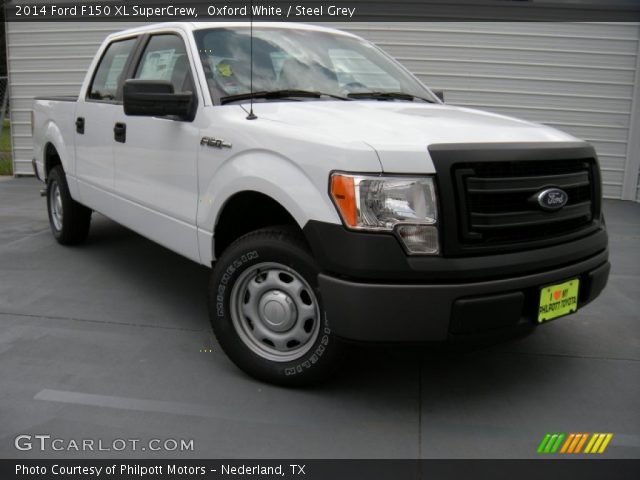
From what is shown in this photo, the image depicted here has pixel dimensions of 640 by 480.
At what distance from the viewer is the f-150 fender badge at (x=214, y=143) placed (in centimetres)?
338

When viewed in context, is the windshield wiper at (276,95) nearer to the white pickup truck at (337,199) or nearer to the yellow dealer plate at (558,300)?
the white pickup truck at (337,199)

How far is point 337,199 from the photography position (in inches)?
107

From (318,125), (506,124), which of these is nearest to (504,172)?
(506,124)

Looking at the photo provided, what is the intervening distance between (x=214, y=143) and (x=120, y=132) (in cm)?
136

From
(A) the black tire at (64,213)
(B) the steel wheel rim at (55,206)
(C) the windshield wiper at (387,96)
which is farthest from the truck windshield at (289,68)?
(B) the steel wheel rim at (55,206)

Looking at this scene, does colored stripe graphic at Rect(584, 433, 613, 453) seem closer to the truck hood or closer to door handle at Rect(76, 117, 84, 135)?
the truck hood

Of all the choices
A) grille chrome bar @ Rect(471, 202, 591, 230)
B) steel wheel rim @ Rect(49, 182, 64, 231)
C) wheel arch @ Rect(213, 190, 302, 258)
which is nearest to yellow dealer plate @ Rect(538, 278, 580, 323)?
grille chrome bar @ Rect(471, 202, 591, 230)

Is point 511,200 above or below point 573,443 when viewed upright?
above

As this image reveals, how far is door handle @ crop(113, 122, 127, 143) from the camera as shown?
446 cm

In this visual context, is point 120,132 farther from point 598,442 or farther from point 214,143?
point 598,442

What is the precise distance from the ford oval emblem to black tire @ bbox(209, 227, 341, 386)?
109cm

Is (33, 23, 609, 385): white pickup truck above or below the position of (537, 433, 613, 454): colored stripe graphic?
above

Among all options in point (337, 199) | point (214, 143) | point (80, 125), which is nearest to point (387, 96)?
point (214, 143)
